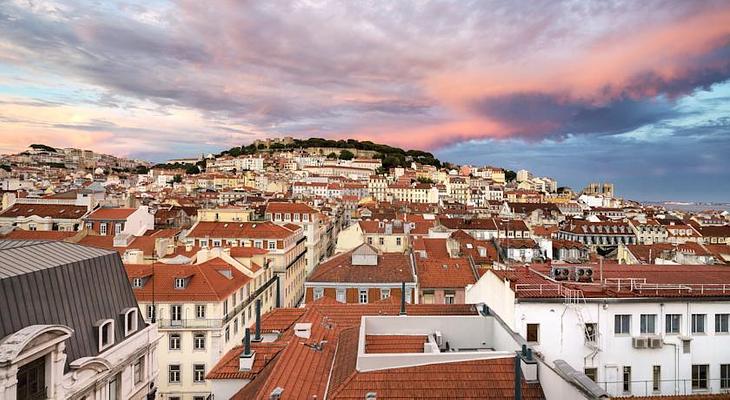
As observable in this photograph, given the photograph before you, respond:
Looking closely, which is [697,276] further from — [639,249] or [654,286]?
[639,249]

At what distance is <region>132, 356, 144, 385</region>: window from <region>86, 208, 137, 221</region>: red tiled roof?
138 feet

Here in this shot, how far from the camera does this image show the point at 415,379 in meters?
14.3

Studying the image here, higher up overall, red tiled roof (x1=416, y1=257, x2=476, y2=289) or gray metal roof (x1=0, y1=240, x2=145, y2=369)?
gray metal roof (x1=0, y1=240, x2=145, y2=369)

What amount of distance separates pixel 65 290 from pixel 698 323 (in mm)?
21530

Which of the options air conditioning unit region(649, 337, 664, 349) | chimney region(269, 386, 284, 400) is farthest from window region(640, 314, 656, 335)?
chimney region(269, 386, 284, 400)

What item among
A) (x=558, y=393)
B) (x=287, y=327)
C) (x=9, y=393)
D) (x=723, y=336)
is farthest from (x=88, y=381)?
(x=723, y=336)

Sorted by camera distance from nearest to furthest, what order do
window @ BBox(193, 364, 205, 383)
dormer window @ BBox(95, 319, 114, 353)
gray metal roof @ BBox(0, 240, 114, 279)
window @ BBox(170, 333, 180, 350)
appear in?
1. gray metal roof @ BBox(0, 240, 114, 279)
2. dormer window @ BBox(95, 319, 114, 353)
3. window @ BBox(193, 364, 205, 383)
4. window @ BBox(170, 333, 180, 350)

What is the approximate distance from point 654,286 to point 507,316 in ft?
18.4

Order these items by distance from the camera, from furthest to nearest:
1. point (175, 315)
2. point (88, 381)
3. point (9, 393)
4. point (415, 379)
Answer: point (175, 315)
point (88, 381)
point (415, 379)
point (9, 393)

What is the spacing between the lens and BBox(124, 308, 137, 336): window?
740 inches

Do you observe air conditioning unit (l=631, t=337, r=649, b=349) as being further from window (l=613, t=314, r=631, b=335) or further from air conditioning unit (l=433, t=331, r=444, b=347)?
air conditioning unit (l=433, t=331, r=444, b=347)

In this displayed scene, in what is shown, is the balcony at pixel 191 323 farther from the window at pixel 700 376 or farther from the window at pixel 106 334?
the window at pixel 700 376

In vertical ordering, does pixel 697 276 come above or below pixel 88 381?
above

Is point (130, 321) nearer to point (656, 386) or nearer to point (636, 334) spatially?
point (636, 334)
